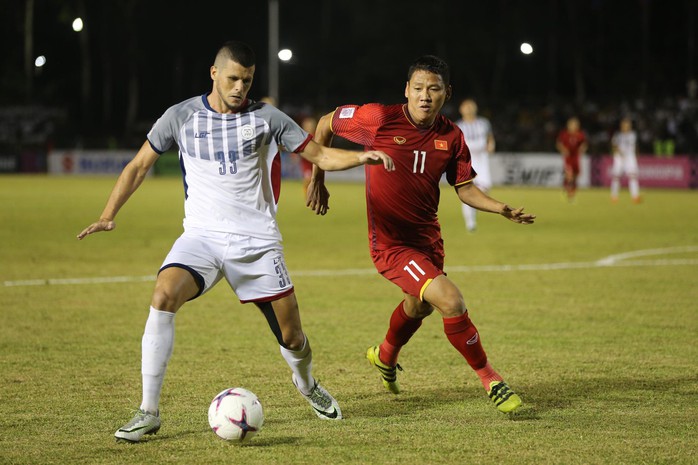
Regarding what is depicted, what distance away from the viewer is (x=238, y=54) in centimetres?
595

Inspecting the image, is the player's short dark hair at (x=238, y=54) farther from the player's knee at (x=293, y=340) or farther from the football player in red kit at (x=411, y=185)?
the player's knee at (x=293, y=340)

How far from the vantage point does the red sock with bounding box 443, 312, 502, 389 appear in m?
6.40

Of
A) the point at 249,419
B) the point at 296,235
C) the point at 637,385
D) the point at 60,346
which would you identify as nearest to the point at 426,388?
the point at 637,385

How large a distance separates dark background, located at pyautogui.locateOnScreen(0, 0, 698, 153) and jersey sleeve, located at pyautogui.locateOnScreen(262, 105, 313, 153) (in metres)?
37.9

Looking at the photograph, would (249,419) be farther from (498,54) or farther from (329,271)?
(498,54)

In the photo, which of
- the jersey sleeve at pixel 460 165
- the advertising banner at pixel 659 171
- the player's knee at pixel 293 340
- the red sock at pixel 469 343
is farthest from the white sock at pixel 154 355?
the advertising banner at pixel 659 171

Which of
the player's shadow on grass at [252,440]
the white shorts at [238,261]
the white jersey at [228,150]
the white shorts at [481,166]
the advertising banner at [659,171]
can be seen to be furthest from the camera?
the advertising banner at [659,171]

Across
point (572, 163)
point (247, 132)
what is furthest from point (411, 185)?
point (572, 163)

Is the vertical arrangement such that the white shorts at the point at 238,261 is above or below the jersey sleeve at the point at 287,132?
below

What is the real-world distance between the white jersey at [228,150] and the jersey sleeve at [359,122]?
978mm

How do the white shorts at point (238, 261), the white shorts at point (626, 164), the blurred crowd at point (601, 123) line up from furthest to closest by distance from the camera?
the blurred crowd at point (601, 123) < the white shorts at point (626, 164) < the white shorts at point (238, 261)

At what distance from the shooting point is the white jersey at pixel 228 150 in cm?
603

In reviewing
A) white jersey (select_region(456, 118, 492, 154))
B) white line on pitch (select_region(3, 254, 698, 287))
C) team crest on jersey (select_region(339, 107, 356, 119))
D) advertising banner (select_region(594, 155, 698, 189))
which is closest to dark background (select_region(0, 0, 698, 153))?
advertising banner (select_region(594, 155, 698, 189))

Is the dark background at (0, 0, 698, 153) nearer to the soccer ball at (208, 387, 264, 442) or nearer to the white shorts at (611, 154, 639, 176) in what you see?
the white shorts at (611, 154, 639, 176)
